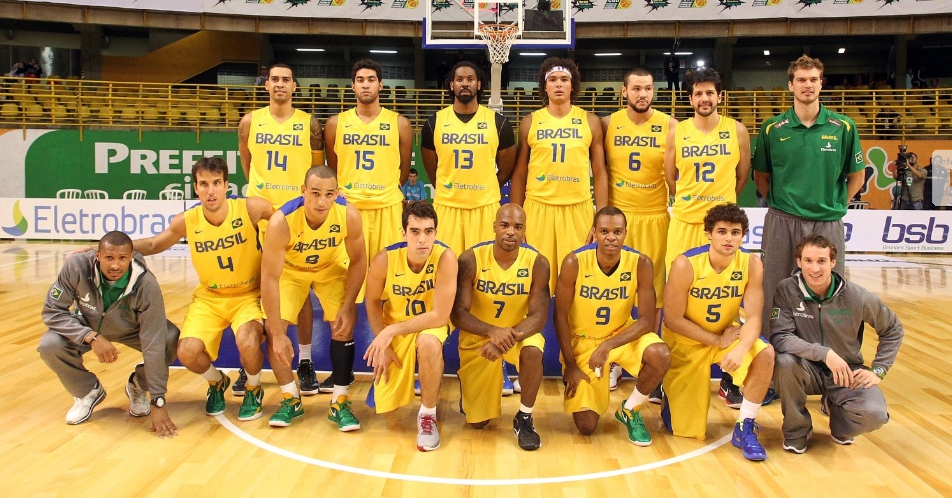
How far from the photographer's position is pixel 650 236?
541 centimetres

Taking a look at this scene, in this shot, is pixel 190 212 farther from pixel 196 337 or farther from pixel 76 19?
pixel 76 19

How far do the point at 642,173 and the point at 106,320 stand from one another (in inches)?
140

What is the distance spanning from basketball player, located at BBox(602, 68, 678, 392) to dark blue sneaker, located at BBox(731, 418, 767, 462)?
1.32 m

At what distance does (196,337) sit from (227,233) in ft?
2.10

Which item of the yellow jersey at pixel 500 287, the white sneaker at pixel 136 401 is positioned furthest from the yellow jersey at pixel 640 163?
the white sneaker at pixel 136 401

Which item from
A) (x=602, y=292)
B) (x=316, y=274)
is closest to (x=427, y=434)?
(x=602, y=292)

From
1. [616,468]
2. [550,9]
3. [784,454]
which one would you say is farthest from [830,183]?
[550,9]

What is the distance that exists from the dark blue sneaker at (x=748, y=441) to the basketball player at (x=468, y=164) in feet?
7.10

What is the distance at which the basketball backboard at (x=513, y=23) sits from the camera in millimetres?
10469

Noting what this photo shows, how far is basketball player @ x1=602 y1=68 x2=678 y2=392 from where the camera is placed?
5.40 metres

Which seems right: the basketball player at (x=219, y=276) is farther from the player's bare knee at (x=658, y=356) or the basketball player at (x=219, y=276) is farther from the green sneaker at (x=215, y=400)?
the player's bare knee at (x=658, y=356)

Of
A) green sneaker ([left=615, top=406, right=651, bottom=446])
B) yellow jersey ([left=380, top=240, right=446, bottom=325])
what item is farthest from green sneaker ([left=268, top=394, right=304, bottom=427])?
green sneaker ([left=615, top=406, right=651, bottom=446])

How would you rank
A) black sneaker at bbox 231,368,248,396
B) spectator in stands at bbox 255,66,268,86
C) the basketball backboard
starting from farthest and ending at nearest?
spectator in stands at bbox 255,66,268,86 < the basketball backboard < black sneaker at bbox 231,368,248,396

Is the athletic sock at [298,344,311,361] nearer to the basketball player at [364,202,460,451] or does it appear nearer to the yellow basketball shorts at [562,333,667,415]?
the basketball player at [364,202,460,451]
